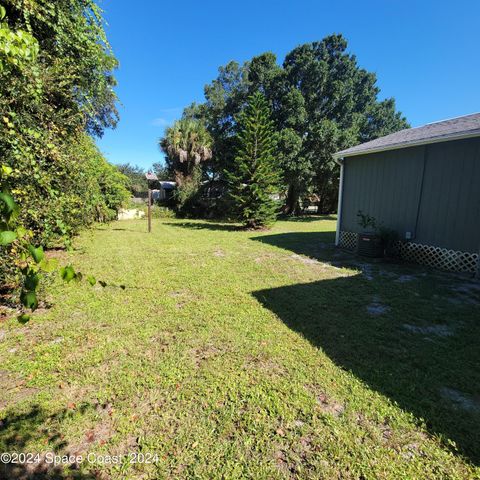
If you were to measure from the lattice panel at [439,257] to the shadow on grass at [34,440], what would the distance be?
7.33 metres

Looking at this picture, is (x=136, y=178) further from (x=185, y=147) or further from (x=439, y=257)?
(x=439, y=257)

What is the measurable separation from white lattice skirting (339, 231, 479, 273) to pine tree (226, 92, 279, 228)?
6700 millimetres

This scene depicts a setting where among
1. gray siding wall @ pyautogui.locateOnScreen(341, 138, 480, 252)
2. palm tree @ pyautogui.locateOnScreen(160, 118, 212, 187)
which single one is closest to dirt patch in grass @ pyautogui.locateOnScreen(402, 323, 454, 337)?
gray siding wall @ pyautogui.locateOnScreen(341, 138, 480, 252)

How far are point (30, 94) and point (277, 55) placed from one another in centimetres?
1754

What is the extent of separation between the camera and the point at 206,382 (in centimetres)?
253

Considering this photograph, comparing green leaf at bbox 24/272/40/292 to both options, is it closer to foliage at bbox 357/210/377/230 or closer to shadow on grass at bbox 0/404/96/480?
shadow on grass at bbox 0/404/96/480

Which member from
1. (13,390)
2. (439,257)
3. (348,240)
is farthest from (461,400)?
(348,240)

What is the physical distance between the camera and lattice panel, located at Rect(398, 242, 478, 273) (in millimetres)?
6023

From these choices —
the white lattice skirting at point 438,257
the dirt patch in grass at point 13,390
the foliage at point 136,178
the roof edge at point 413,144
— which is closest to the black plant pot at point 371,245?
the white lattice skirting at point 438,257

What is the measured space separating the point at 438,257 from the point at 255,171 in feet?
26.7

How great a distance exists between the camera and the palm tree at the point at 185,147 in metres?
18.4

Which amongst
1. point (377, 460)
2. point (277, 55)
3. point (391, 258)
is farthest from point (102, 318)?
point (277, 55)

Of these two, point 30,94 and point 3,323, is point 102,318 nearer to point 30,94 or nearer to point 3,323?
point 3,323

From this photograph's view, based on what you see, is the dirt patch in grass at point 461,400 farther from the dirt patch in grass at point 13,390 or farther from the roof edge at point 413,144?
the roof edge at point 413,144
